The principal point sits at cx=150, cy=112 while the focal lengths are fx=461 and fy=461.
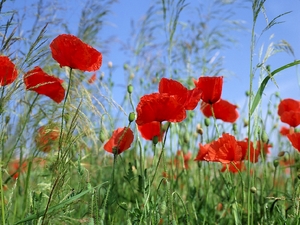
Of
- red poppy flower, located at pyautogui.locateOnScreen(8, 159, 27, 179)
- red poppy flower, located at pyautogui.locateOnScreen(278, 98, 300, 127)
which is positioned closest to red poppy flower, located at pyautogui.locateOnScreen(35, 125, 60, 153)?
red poppy flower, located at pyautogui.locateOnScreen(8, 159, 27, 179)

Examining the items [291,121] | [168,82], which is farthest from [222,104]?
[168,82]

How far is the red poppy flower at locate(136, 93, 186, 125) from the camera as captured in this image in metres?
1.17

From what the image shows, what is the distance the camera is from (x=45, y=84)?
1352 millimetres

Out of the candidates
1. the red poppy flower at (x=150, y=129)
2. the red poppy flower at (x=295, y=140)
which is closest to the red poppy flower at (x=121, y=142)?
the red poppy flower at (x=150, y=129)

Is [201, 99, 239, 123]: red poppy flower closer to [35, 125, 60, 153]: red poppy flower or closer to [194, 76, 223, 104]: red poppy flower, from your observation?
[194, 76, 223, 104]: red poppy flower

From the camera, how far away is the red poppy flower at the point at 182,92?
4.02ft

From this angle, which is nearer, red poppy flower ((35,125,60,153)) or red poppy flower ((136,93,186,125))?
red poppy flower ((136,93,186,125))

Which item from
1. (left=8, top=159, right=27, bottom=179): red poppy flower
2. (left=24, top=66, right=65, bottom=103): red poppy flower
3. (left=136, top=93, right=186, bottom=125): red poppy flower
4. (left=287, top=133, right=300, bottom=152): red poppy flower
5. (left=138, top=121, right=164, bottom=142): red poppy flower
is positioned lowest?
(left=8, top=159, right=27, bottom=179): red poppy flower

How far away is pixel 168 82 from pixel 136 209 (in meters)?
0.35

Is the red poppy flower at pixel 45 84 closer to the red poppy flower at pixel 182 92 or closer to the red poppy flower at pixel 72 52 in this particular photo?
the red poppy flower at pixel 72 52

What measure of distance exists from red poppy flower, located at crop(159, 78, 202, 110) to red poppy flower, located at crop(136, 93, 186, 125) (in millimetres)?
40

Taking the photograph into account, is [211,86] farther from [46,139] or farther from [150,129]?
[46,139]

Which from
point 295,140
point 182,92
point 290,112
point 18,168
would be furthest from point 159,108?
point 290,112

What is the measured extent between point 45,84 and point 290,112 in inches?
35.5
